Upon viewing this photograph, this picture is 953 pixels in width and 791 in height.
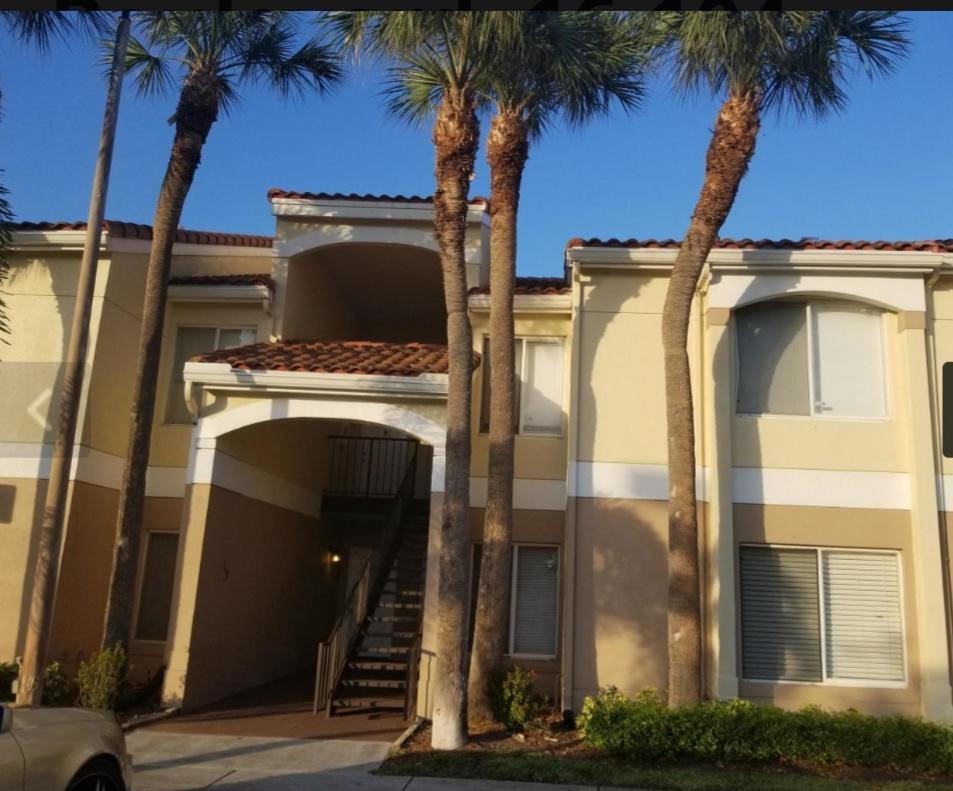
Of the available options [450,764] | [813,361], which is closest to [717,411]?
[813,361]

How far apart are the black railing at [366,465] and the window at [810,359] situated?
21.7 ft

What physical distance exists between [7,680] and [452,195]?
8.22 m

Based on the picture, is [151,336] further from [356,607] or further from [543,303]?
[543,303]

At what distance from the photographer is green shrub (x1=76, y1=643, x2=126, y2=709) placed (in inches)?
416

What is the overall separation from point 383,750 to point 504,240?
6.44 m

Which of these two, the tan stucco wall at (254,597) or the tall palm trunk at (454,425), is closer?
the tall palm trunk at (454,425)

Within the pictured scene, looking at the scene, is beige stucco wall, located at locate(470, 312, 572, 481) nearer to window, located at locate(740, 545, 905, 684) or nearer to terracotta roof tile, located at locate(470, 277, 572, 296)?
terracotta roof tile, located at locate(470, 277, 572, 296)

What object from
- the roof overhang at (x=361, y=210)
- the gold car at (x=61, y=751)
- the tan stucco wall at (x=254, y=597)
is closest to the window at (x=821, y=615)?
the tan stucco wall at (x=254, y=597)

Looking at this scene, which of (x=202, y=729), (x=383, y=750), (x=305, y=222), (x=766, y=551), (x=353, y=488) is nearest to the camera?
(x=383, y=750)

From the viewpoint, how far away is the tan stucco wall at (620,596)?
1120cm

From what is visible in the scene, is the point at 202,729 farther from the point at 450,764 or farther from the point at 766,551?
the point at 766,551

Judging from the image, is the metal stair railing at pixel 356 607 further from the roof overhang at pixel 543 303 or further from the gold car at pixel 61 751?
the gold car at pixel 61 751

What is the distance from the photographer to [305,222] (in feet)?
50.0

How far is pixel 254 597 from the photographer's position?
13.4 meters
